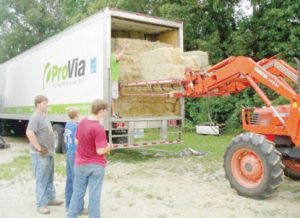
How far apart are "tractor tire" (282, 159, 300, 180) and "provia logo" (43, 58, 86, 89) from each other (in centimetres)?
561

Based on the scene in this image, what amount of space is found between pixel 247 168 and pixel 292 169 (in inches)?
62.7

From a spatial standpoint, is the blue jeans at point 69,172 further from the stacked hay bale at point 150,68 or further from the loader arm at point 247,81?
the stacked hay bale at point 150,68

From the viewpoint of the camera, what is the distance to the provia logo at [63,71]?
463 inches

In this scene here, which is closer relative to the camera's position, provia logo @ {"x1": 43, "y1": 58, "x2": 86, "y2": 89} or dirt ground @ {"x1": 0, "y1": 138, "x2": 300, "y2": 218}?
dirt ground @ {"x1": 0, "y1": 138, "x2": 300, "y2": 218}

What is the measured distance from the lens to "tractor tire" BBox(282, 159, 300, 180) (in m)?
8.45

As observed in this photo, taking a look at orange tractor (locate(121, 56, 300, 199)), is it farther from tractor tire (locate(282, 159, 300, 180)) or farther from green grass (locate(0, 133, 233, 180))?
green grass (locate(0, 133, 233, 180))

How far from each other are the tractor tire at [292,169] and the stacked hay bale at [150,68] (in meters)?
3.30

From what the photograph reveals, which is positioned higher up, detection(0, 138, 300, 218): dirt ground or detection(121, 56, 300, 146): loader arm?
detection(121, 56, 300, 146): loader arm

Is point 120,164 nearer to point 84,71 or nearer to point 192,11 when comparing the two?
point 84,71

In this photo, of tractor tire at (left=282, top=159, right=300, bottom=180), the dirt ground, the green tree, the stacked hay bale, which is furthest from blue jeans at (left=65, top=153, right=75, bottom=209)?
the green tree

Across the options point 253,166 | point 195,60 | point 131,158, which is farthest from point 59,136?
point 253,166

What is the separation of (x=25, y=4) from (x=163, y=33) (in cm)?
2768

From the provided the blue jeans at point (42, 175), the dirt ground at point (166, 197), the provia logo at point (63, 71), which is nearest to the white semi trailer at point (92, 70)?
the provia logo at point (63, 71)

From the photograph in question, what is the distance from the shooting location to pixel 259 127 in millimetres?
7953
